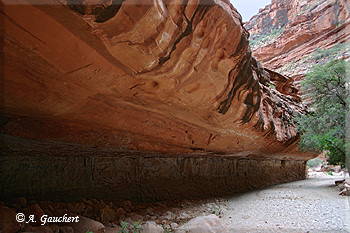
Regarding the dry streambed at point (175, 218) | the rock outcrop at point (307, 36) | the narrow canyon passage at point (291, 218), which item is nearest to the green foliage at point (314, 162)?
the rock outcrop at point (307, 36)

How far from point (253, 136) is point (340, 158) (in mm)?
4608

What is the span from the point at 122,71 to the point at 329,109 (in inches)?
287

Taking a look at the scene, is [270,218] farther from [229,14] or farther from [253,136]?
[229,14]

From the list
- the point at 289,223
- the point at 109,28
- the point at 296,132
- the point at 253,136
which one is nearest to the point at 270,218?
the point at 289,223

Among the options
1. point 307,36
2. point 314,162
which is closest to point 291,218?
point 314,162

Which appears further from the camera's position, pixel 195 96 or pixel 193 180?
pixel 193 180

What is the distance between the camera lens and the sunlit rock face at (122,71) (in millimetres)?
1587

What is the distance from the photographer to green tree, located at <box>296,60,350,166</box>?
6094mm

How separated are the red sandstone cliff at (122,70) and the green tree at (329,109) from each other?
4.15 metres

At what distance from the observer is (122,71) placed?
222cm

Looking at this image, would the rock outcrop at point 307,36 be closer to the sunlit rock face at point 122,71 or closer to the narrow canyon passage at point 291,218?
the narrow canyon passage at point 291,218

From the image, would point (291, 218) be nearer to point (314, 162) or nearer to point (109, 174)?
point (109, 174)

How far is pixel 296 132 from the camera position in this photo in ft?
25.1

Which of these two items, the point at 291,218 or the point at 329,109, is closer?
the point at 291,218
